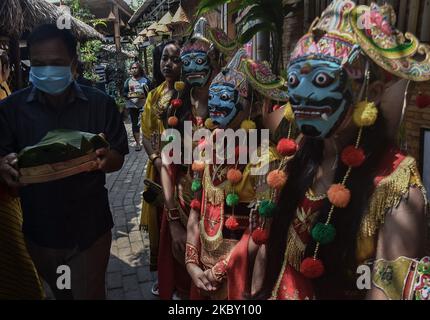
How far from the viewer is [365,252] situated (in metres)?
1.50

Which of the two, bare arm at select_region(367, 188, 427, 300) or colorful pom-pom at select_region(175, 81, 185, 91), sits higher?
colorful pom-pom at select_region(175, 81, 185, 91)

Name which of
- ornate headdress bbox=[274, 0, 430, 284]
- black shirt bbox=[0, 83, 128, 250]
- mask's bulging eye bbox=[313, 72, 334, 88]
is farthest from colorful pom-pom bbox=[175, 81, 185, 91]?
mask's bulging eye bbox=[313, 72, 334, 88]

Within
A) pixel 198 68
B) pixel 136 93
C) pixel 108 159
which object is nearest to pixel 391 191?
pixel 108 159

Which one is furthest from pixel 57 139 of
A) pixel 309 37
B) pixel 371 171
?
pixel 371 171

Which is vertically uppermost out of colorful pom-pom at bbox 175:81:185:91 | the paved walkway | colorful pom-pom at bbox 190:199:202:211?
colorful pom-pom at bbox 175:81:185:91

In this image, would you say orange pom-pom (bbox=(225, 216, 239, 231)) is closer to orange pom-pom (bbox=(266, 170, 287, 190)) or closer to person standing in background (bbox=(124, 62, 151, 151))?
orange pom-pom (bbox=(266, 170, 287, 190))

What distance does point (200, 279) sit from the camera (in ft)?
7.68

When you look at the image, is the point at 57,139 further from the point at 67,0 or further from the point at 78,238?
the point at 67,0

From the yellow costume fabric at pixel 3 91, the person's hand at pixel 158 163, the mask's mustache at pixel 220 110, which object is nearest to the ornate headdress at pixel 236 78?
the mask's mustache at pixel 220 110

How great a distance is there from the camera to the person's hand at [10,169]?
210cm

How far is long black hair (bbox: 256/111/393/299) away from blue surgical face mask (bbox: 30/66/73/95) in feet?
4.75

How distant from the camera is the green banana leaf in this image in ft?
6.78

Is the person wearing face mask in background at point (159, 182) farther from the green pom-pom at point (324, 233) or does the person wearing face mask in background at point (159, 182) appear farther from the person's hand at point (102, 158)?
the green pom-pom at point (324, 233)

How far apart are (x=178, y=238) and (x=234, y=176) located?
3.09ft
